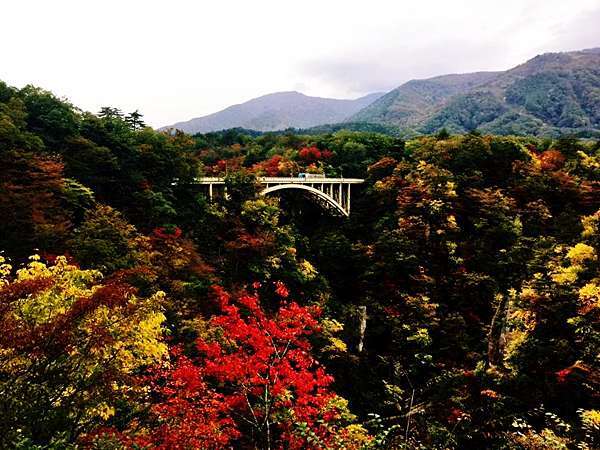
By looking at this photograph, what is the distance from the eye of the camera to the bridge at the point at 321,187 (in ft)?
99.6

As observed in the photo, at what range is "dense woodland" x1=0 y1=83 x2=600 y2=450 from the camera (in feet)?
27.4

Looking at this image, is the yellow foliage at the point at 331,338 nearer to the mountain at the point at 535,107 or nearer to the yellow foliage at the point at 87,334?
the yellow foliage at the point at 87,334

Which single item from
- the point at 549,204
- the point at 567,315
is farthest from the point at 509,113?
the point at 567,315

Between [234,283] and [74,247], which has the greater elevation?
[74,247]

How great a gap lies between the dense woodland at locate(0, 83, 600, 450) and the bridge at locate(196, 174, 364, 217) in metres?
1.64

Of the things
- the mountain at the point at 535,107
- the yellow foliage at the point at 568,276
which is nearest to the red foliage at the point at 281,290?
the yellow foliage at the point at 568,276

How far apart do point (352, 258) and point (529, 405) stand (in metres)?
16.4

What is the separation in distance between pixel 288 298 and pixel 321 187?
44.4 ft

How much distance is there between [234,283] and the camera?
2297 cm

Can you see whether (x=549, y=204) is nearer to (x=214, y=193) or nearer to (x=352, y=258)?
(x=352, y=258)

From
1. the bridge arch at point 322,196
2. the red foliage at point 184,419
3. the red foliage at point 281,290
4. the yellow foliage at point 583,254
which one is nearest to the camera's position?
the red foliage at point 184,419

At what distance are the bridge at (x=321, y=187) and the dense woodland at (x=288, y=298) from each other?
1642 mm

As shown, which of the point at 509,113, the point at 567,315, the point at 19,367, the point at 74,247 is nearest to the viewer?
the point at 19,367

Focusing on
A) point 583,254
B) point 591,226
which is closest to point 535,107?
point 591,226
